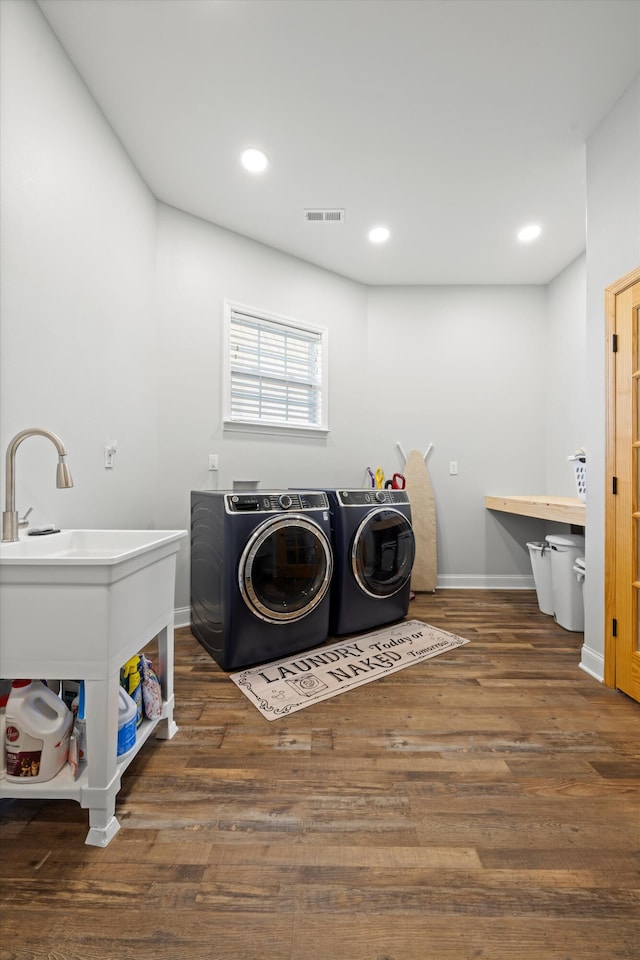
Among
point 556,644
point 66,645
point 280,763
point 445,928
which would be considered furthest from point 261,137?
point 556,644

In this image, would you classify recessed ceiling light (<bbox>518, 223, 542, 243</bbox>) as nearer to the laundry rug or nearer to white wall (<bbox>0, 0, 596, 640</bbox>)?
white wall (<bbox>0, 0, 596, 640</bbox>)

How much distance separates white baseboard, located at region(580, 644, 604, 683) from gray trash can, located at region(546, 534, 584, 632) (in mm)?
538

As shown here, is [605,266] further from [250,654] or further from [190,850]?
[190,850]

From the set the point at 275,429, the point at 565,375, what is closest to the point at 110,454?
the point at 275,429

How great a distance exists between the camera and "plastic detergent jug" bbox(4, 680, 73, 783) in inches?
42.3

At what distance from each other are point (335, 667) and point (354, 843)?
3.29 ft

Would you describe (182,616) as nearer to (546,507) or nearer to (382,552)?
(382,552)

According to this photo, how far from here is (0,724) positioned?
1096 mm

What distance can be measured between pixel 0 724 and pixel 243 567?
103 centimetres

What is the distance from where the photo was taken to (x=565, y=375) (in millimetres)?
3279

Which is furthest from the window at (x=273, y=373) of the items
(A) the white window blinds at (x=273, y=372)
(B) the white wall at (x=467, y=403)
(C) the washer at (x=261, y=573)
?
(C) the washer at (x=261, y=573)

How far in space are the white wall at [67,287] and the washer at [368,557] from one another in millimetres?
1189

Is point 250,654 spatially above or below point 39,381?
below

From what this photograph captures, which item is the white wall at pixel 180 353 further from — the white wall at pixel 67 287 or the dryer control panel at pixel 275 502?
the dryer control panel at pixel 275 502
